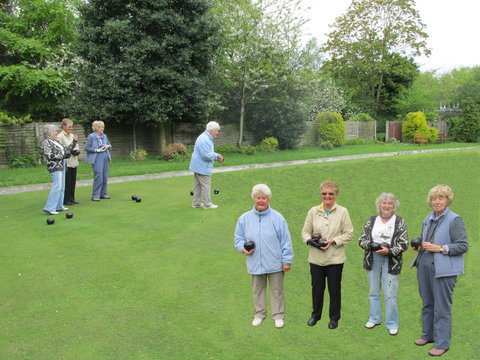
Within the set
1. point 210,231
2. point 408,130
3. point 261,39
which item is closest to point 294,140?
point 261,39

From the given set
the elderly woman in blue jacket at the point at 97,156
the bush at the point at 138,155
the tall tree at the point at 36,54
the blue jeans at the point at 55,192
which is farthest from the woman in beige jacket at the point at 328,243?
the tall tree at the point at 36,54

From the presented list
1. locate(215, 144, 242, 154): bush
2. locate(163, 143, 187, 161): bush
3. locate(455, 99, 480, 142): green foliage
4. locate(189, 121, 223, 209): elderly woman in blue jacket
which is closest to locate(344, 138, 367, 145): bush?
locate(455, 99, 480, 142): green foliage

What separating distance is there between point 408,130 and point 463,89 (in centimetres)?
1230

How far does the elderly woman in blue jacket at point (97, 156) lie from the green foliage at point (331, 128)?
957 inches

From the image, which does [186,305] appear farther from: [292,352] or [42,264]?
[42,264]

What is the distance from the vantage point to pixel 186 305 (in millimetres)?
4707

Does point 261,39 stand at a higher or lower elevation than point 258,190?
higher

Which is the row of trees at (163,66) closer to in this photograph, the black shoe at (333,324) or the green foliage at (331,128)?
the green foliage at (331,128)

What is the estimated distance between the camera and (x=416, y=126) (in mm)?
39219

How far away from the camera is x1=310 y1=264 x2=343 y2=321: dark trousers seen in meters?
Answer: 3.90

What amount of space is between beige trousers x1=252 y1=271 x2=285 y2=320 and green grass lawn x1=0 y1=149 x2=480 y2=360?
15 centimetres

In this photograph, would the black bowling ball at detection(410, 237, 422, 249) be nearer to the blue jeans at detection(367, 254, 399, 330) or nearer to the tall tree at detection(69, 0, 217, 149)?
the blue jeans at detection(367, 254, 399, 330)

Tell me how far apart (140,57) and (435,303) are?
21.0 metres

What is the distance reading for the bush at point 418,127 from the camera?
39000mm
